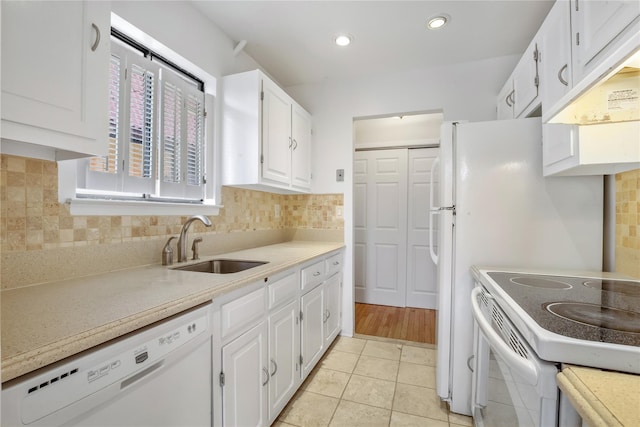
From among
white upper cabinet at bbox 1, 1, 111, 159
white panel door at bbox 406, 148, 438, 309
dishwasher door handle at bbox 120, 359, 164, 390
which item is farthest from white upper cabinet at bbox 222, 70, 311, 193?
white panel door at bbox 406, 148, 438, 309

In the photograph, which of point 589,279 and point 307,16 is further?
point 307,16


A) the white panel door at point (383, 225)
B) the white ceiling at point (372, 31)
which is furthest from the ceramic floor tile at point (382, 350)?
the white ceiling at point (372, 31)

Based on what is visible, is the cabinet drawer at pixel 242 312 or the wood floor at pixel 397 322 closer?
the cabinet drawer at pixel 242 312

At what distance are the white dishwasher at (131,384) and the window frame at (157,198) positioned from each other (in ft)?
2.38

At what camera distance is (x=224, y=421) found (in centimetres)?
111

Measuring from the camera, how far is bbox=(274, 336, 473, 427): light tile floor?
1.61 m

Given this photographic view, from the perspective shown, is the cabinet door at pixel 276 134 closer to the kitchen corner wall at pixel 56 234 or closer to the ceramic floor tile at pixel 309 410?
the kitchen corner wall at pixel 56 234

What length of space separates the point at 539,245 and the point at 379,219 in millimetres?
2139

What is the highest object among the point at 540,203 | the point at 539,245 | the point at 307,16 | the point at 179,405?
the point at 307,16

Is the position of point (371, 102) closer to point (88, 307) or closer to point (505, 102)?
point (505, 102)

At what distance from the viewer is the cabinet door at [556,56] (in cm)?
125

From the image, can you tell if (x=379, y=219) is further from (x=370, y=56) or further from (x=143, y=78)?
(x=143, y=78)

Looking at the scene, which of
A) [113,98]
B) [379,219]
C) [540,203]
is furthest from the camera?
[379,219]

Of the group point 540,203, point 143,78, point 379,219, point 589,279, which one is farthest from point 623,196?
point 143,78
